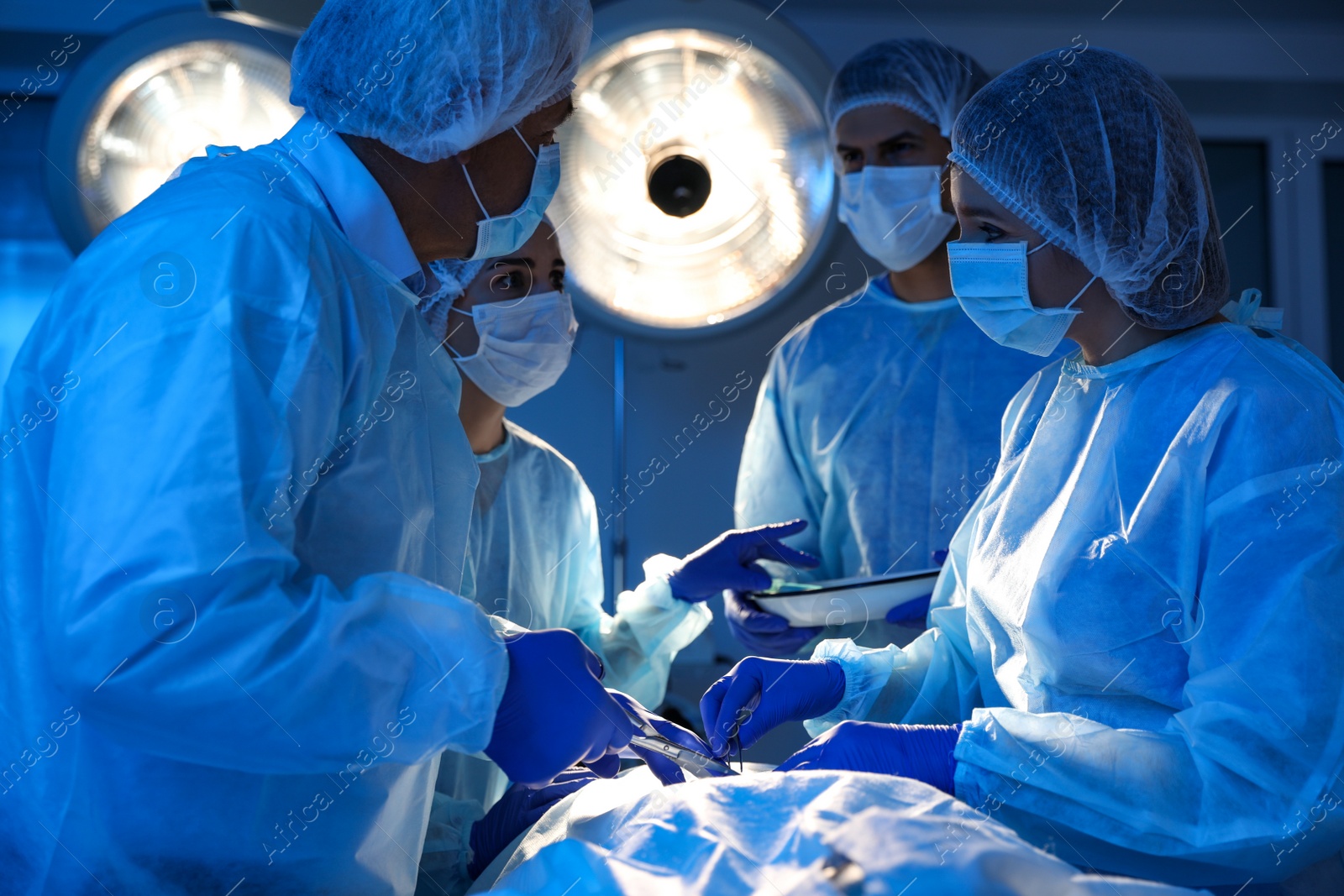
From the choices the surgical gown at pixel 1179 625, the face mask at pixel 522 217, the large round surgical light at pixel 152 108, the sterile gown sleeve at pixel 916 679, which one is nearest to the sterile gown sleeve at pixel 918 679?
the sterile gown sleeve at pixel 916 679

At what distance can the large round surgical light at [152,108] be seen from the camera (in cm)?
203

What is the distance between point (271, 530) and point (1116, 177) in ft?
3.22

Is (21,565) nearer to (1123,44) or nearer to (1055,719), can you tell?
(1055,719)

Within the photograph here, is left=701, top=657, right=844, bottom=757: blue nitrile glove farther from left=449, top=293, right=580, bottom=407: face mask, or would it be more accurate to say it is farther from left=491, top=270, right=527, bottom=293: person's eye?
left=491, top=270, right=527, bottom=293: person's eye

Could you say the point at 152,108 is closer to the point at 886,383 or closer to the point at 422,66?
the point at 422,66

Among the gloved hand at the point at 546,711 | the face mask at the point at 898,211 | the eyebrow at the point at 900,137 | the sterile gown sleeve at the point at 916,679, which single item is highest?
the eyebrow at the point at 900,137

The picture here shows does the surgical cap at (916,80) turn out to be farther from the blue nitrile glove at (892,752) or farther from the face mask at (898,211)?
the blue nitrile glove at (892,752)

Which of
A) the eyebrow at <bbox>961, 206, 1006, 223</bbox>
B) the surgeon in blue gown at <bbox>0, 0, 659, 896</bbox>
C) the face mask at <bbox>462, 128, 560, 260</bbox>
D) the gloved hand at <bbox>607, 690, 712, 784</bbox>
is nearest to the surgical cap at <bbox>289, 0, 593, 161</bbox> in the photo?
the surgeon in blue gown at <bbox>0, 0, 659, 896</bbox>

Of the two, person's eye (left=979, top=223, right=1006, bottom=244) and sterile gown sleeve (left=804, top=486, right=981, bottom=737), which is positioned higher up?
person's eye (left=979, top=223, right=1006, bottom=244)

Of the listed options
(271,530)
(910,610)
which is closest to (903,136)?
(910,610)

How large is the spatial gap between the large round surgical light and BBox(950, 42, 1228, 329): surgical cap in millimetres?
1430

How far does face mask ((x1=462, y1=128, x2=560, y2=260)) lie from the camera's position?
1298 millimetres

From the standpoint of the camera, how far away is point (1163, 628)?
1.15 m

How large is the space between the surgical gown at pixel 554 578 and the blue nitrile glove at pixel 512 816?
292 millimetres
